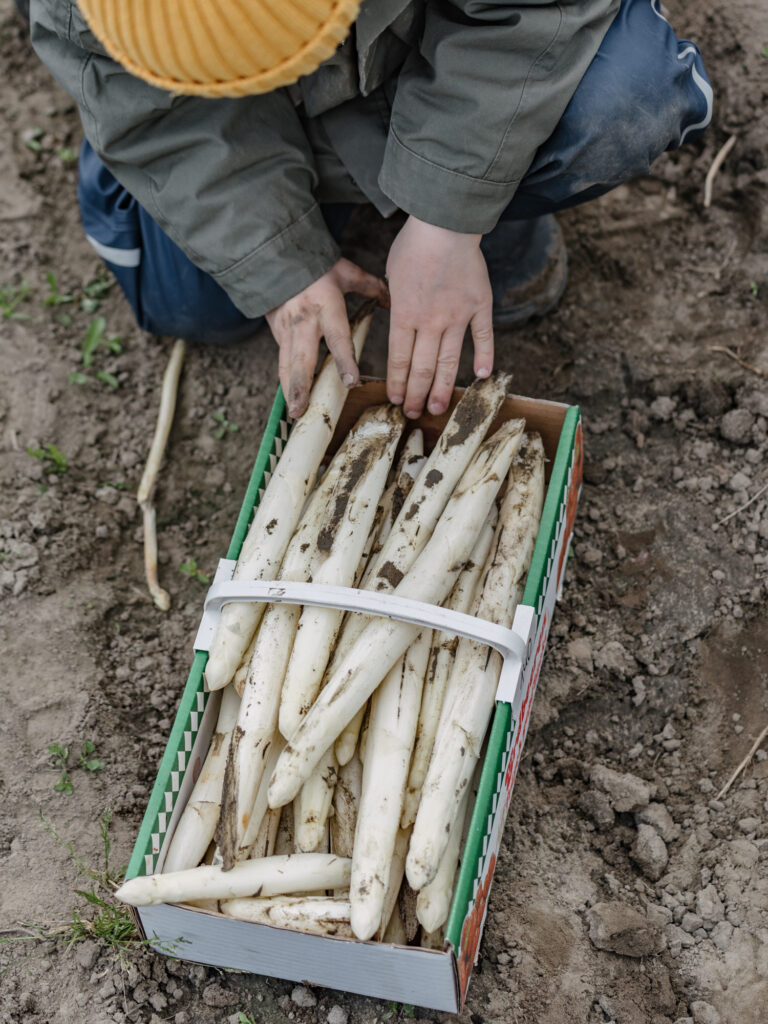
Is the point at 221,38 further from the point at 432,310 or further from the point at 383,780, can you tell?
the point at 383,780

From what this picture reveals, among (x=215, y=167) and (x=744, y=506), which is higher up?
(x=215, y=167)

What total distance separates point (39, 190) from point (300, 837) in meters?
2.24

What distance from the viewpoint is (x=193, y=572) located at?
231 cm

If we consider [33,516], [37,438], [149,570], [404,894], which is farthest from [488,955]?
[37,438]

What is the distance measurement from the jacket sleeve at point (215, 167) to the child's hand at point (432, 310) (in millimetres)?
235

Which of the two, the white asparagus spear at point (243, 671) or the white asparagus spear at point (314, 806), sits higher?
the white asparagus spear at point (243, 671)

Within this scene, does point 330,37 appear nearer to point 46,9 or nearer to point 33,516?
point 46,9

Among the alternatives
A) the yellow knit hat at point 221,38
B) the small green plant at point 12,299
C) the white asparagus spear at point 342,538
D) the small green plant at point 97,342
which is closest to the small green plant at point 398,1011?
the white asparagus spear at point 342,538

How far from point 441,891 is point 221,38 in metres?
1.27

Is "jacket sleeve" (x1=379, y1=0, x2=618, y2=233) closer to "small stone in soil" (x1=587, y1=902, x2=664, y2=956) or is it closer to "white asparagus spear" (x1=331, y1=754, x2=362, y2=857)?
"white asparagus spear" (x1=331, y1=754, x2=362, y2=857)

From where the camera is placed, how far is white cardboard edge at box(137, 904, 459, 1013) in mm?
1453

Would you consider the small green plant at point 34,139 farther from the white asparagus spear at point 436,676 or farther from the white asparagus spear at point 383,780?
the white asparagus spear at point 383,780

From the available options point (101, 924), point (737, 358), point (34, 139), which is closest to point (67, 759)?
point (101, 924)

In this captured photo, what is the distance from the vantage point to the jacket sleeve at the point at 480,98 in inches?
67.1
